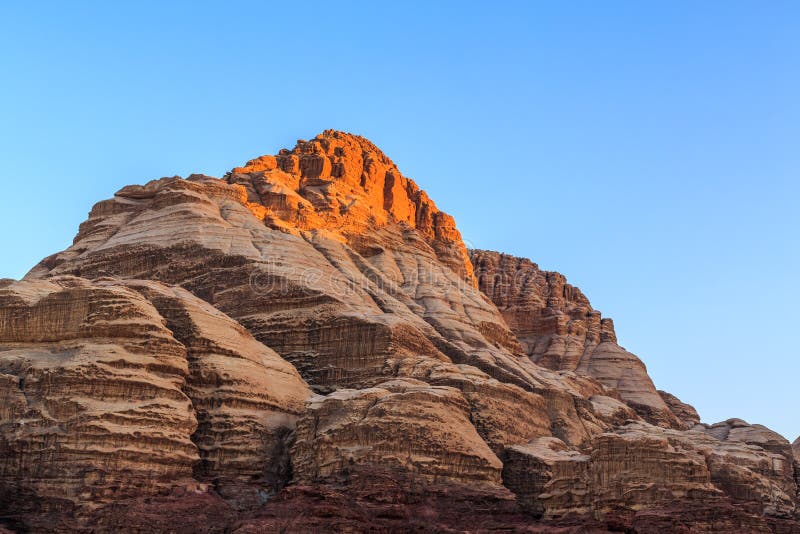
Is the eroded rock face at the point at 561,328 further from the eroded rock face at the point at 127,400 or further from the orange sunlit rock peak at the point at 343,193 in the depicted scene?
the eroded rock face at the point at 127,400

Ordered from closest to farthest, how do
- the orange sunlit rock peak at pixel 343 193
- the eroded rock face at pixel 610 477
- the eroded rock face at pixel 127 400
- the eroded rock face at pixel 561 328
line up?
the eroded rock face at pixel 127 400
the eroded rock face at pixel 610 477
the orange sunlit rock peak at pixel 343 193
the eroded rock face at pixel 561 328

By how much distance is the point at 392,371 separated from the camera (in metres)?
91.8

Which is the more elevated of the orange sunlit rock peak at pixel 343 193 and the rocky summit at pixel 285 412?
the orange sunlit rock peak at pixel 343 193

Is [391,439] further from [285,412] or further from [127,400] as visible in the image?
[127,400]

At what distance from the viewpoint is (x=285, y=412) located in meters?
83.1

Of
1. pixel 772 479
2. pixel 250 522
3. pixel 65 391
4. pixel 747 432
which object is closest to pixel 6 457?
pixel 65 391

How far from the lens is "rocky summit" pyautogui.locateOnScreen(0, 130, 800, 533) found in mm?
69375

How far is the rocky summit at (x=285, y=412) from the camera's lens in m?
69.4

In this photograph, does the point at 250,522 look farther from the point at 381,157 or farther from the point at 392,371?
the point at 381,157

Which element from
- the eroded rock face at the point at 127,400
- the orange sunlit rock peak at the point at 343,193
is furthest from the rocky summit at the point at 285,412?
the orange sunlit rock peak at the point at 343,193

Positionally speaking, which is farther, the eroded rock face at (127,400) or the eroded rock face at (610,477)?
the eroded rock face at (610,477)

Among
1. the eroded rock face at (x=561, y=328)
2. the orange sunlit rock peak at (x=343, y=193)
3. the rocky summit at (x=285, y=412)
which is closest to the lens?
the rocky summit at (x=285, y=412)

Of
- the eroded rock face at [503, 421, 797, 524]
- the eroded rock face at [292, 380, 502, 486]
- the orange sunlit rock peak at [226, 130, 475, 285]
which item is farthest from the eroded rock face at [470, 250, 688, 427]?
the eroded rock face at [292, 380, 502, 486]

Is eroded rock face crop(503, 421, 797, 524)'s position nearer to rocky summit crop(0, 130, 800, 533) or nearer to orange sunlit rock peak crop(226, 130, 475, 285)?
rocky summit crop(0, 130, 800, 533)
